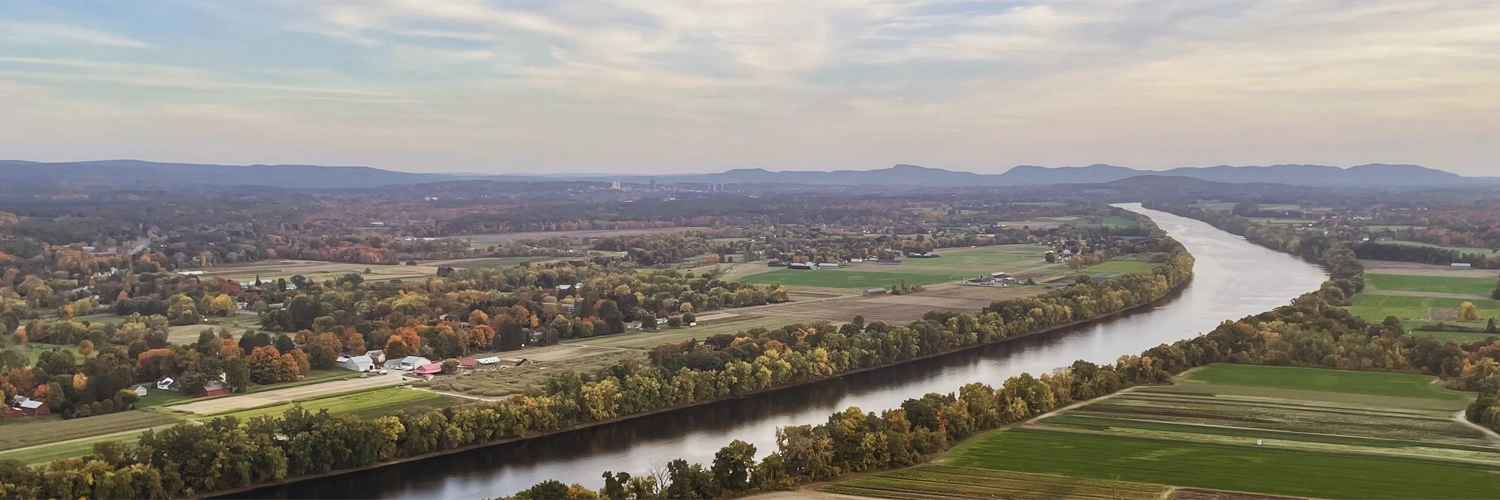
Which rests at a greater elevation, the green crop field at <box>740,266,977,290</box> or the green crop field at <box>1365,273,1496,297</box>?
the green crop field at <box>1365,273,1496,297</box>

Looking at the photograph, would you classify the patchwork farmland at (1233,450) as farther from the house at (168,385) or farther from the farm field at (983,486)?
the house at (168,385)

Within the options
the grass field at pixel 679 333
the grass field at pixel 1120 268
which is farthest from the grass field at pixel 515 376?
the grass field at pixel 1120 268

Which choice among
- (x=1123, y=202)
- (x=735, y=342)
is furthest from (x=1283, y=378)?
(x=1123, y=202)

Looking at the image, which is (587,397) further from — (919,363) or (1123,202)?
(1123,202)

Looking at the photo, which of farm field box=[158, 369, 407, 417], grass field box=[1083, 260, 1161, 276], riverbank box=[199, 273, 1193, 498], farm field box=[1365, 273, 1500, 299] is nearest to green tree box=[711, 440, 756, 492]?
riverbank box=[199, 273, 1193, 498]

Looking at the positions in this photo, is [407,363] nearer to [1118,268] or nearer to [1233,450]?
[1233,450]

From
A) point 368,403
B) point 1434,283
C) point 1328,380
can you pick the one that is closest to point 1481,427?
point 1328,380

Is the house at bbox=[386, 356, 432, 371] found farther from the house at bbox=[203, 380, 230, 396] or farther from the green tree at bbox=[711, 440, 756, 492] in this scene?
the green tree at bbox=[711, 440, 756, 492]
